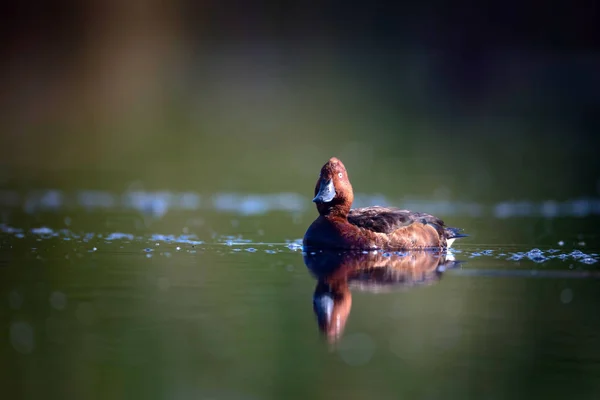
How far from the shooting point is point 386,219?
31.7 ft

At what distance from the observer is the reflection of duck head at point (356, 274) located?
21.7 ft

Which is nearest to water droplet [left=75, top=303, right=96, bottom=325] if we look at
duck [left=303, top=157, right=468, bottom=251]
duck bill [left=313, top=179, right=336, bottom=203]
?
duck [left=303, top=157, right=468, bottom=251]

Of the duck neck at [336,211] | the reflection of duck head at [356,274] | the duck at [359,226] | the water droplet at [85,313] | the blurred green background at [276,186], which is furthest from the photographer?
the duck neck at [336,211]

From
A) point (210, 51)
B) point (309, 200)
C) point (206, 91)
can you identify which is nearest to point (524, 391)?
point (309, 200)

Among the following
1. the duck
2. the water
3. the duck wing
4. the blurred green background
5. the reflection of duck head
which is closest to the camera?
the water

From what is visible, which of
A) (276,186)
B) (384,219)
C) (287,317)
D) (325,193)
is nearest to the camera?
(287,317)

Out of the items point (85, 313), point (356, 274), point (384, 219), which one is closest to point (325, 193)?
point (384, 219)

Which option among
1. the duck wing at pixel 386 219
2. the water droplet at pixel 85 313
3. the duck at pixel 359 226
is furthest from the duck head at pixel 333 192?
the water droplet at pixel 85 313

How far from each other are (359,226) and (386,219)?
282mm

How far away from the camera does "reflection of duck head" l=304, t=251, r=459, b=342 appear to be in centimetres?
662

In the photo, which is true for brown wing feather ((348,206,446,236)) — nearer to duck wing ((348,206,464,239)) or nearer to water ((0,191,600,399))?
duck wing ((348,206,464,239))

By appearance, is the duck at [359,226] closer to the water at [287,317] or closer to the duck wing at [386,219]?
the duck wing at [386,219]

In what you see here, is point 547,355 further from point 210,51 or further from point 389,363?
point 210,51

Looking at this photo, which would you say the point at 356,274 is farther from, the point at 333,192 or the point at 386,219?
the point at 333,192
